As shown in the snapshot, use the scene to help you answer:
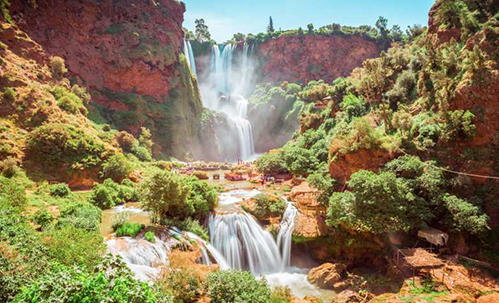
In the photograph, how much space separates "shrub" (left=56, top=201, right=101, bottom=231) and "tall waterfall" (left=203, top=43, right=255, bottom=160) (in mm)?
50448

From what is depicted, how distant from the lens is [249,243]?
770 inches

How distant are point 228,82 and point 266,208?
58.9 meters

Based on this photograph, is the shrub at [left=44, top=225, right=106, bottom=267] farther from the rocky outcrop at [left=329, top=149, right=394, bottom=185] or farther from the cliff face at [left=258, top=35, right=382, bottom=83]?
the cliff face at [left=258, top=35, right=382, bottom=83]

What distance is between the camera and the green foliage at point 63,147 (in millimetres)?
22672

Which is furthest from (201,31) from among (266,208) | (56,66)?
(266,208)

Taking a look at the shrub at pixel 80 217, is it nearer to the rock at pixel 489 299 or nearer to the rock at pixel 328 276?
the rock at pixel 328 276

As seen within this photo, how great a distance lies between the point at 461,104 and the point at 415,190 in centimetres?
736

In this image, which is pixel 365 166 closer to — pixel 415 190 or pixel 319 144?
pixel 415 190

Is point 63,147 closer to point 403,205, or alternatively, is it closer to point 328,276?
point 328,276

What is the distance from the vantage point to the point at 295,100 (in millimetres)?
62438

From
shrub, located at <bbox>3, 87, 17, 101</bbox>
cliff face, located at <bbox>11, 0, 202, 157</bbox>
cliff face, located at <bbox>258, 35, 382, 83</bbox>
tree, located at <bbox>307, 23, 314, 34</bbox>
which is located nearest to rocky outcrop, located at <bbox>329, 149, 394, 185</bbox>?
shrub, located at <bbox>3, 87, 17, 101</bbox>

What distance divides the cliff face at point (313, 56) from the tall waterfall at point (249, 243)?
57.8 meters

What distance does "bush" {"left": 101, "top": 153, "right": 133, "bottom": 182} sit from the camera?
2502cm

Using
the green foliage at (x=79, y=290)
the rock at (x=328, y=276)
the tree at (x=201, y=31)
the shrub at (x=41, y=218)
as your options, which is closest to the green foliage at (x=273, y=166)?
Result: the rock at (x=328, y=276)
